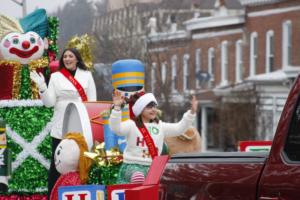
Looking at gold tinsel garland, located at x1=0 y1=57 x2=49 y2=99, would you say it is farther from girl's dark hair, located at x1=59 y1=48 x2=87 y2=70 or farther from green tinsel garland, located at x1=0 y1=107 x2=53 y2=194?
girl's dark hair, located at x1=59 y1=48 x2=87 y2=70

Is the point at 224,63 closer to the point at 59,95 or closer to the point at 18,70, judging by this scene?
the point at 18,70

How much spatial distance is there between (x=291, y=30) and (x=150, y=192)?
118ft

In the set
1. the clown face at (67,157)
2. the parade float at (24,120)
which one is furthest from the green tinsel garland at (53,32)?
the clown face at (67,157)

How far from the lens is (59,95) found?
11.7 meters

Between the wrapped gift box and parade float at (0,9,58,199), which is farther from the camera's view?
parade float at (0,9,58,199)

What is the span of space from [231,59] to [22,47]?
3577 cm

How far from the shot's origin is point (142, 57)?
4019 cm

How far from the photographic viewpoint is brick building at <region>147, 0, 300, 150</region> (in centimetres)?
4256

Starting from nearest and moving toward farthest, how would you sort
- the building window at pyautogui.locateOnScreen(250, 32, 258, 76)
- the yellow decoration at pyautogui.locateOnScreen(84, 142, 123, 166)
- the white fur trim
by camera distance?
the white fur trim, the yellow decoration at pyautogui.locateOnScreen(84, 142, 123, 166), the building window at pyautogui.locateOnScreen(250, 32, 258, 76)

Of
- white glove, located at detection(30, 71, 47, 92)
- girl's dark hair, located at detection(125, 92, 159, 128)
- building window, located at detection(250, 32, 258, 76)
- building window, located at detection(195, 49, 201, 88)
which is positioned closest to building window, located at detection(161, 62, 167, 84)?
building window, located at detection(195, 49, 201, 88)

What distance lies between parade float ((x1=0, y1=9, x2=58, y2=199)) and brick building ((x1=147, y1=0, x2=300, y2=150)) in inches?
1081

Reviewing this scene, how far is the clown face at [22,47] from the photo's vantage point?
12.5 metres

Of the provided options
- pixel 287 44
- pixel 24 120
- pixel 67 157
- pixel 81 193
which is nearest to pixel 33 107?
pixel 24 120

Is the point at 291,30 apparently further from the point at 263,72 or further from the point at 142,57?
the point at 142,57
